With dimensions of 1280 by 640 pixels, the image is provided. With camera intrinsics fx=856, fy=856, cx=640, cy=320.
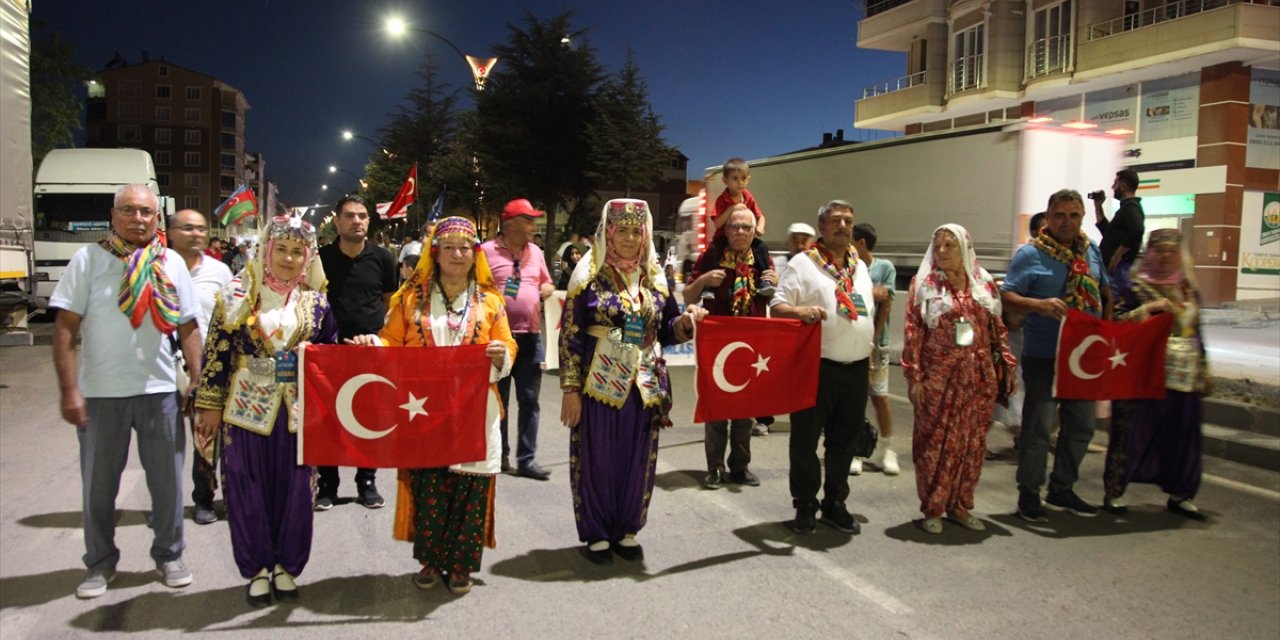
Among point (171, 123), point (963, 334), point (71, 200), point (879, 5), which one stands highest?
point (171, 123)

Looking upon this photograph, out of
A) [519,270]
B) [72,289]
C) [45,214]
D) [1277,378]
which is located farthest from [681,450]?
[45,214]

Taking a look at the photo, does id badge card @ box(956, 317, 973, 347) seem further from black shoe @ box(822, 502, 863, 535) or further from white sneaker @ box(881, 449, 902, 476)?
white sneaker @ box(881, 449, 902, 476)

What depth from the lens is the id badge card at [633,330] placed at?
4680 millimetres

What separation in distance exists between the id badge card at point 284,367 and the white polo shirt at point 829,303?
284cm

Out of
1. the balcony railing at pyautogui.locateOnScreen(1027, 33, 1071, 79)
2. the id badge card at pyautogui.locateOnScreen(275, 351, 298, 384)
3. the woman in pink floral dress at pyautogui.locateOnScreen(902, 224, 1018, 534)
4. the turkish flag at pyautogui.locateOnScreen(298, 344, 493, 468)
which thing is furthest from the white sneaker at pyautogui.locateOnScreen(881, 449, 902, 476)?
the balcony railing at pyautogui.locateOnScreen(1027, 33, 1071, 79)

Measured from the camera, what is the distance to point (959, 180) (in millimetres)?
12555

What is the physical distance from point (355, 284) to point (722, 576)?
3085 millimetres

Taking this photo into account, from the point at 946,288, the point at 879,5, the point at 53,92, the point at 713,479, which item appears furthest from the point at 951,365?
the point at 53,92

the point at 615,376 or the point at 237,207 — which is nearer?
the point at 615,376

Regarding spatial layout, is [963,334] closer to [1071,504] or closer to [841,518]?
[841,518]

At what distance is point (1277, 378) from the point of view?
35.1 feet

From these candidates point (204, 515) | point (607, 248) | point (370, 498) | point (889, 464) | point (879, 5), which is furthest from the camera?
point (879, 5)

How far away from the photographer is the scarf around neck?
4.12m

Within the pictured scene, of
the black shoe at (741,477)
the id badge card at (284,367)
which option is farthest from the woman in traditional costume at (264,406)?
the black shoe at (741,477)
